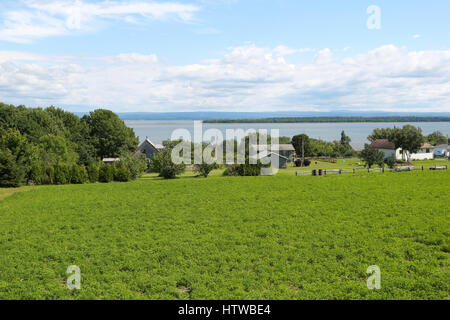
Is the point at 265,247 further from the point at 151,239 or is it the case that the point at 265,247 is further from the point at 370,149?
the point at 370,149

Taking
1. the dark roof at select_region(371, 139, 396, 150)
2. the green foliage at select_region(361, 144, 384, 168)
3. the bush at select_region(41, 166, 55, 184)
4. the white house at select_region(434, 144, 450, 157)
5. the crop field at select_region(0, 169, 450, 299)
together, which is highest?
the dark roof at select_region(371, 139, 396, 150)

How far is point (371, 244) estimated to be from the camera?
476 inches

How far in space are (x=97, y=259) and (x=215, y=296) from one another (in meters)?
5.01

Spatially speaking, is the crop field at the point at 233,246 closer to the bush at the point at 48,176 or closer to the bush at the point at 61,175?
the bush at the point at 61,175

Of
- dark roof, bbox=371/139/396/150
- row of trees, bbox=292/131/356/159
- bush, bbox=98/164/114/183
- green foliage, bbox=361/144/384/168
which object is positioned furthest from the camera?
row of trees, bbox=292/131/356/159

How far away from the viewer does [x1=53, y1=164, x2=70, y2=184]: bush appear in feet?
118

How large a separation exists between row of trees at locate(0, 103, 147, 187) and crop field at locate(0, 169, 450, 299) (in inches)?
590

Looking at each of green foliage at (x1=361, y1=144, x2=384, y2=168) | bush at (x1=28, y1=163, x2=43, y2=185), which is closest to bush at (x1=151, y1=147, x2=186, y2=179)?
bush at (x1=28, y1=163, x2=43, y2=185)

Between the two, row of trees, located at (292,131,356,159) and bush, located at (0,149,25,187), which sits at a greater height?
row of trees, located at (292,131,356,159)

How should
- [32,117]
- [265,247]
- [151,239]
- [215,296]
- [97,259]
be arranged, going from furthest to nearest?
[32,117], [151,239], [265,247], [97,259], [215,296]

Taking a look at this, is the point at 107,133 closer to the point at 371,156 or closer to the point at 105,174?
the point at 105,174

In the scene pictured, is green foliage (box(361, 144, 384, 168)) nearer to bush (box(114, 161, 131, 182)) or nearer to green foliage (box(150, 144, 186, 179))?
green foliage (box(150, 144, 186, 179))
